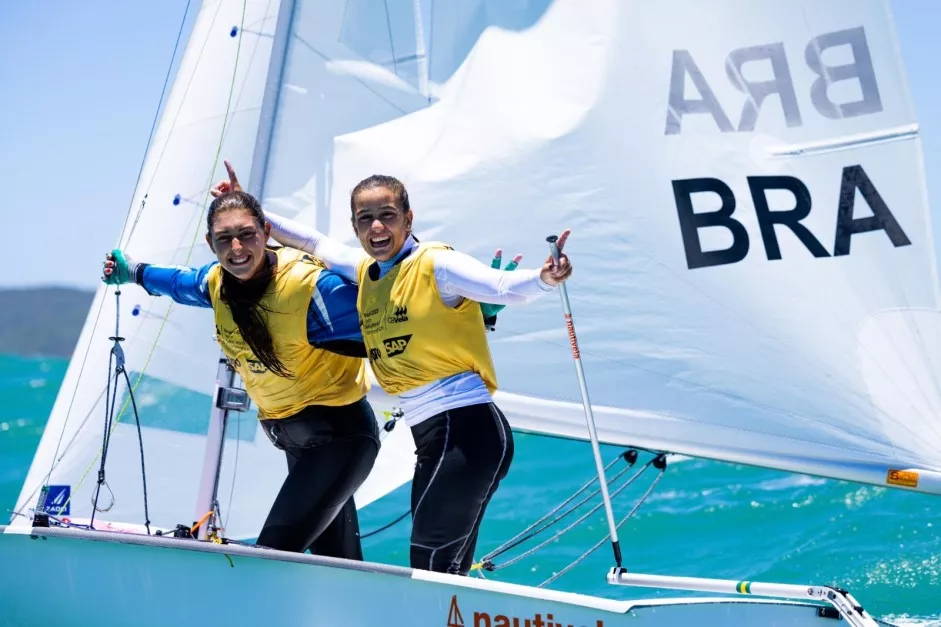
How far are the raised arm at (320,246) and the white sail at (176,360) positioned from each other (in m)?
0.66

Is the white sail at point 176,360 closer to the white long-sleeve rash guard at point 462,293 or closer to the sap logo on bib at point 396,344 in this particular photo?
the white long-sleeve rash guard at point 462,293

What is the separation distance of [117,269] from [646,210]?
4.44ft

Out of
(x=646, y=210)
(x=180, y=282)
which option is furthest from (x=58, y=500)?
(x=646, y=210)

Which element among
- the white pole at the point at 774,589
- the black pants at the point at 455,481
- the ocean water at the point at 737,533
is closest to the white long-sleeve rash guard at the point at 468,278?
the black pants at the point at 455,481

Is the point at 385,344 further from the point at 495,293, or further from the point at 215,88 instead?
the point at 215,88

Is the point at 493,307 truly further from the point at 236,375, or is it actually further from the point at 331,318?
the point at 236,375

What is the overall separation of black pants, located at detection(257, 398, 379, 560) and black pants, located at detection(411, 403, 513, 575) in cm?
24

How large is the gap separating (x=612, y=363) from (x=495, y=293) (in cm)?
86

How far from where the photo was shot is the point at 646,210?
10.4 feet

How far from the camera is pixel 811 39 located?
10.1 feet

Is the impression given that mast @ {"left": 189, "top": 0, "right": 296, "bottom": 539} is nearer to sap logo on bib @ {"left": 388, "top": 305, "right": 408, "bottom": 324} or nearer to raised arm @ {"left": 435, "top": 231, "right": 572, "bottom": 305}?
sap logo on bib @ {"left": 388, "top": 305, "right": 408, "bottom": 324}

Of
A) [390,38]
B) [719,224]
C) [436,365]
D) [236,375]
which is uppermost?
[390,38]

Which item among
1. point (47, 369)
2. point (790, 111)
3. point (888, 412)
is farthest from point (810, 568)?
point (47, 369)

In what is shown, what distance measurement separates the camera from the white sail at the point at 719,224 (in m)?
3.05
